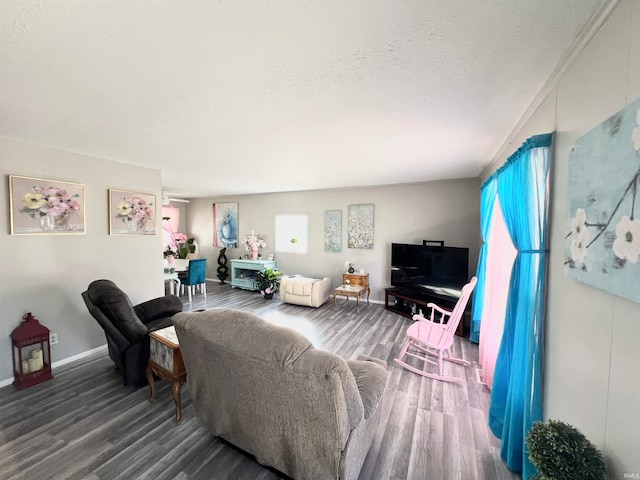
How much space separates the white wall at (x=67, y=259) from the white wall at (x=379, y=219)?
2978 mm

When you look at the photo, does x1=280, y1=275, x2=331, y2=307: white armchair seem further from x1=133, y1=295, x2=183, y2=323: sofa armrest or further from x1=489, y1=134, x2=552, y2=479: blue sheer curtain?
x1=489, y1=134, x2=552, y2=479: blue sheer curtain

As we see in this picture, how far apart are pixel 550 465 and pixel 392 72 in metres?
1.87

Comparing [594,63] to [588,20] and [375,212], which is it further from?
[375,212]

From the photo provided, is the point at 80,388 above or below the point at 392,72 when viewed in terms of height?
below

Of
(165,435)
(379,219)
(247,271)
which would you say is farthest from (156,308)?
(379,219)

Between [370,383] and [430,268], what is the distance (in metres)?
3.14

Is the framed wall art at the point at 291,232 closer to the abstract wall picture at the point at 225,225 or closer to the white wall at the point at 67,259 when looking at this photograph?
the abstract wall picture at the point at 225,225

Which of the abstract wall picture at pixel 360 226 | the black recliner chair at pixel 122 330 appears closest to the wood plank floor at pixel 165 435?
the black recliner chair at pixel 122 330

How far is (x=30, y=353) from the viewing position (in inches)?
97.8

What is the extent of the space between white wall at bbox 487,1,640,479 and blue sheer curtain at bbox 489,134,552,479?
0.05 meters

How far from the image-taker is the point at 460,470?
5.14ft

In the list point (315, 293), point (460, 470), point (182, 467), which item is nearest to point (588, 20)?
point (460, 470)

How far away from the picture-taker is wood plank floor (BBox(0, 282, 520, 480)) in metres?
1.55

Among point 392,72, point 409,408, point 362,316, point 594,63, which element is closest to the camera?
point 594,63
